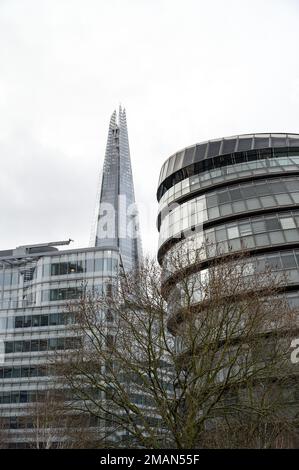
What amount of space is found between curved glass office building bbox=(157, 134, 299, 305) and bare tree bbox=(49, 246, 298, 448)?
52.7ft

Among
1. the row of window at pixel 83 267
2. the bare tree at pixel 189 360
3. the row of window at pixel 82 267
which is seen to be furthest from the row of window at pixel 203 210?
the row of window at pixel 83 267

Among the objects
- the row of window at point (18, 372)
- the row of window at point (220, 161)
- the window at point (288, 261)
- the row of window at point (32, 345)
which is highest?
the row of window at point (220, 161)

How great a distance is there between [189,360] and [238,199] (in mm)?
26553

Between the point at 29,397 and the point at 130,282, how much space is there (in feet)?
208

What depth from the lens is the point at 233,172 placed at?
155ft

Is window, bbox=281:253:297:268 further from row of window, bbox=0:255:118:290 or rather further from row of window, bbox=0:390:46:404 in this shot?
row of window, bbox=0:390:46:404

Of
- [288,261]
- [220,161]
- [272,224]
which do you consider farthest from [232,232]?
[220,161]

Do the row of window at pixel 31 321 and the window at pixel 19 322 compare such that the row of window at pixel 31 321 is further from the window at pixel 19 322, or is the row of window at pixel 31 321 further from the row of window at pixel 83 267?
the row of window at pixel 83 267

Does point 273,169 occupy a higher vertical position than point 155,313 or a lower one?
higher

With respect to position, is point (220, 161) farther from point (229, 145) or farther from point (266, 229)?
point (266, 229)

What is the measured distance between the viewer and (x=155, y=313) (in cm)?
2106

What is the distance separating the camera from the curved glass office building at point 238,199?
41.5 meters

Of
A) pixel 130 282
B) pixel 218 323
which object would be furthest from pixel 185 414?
pixel 130 282
